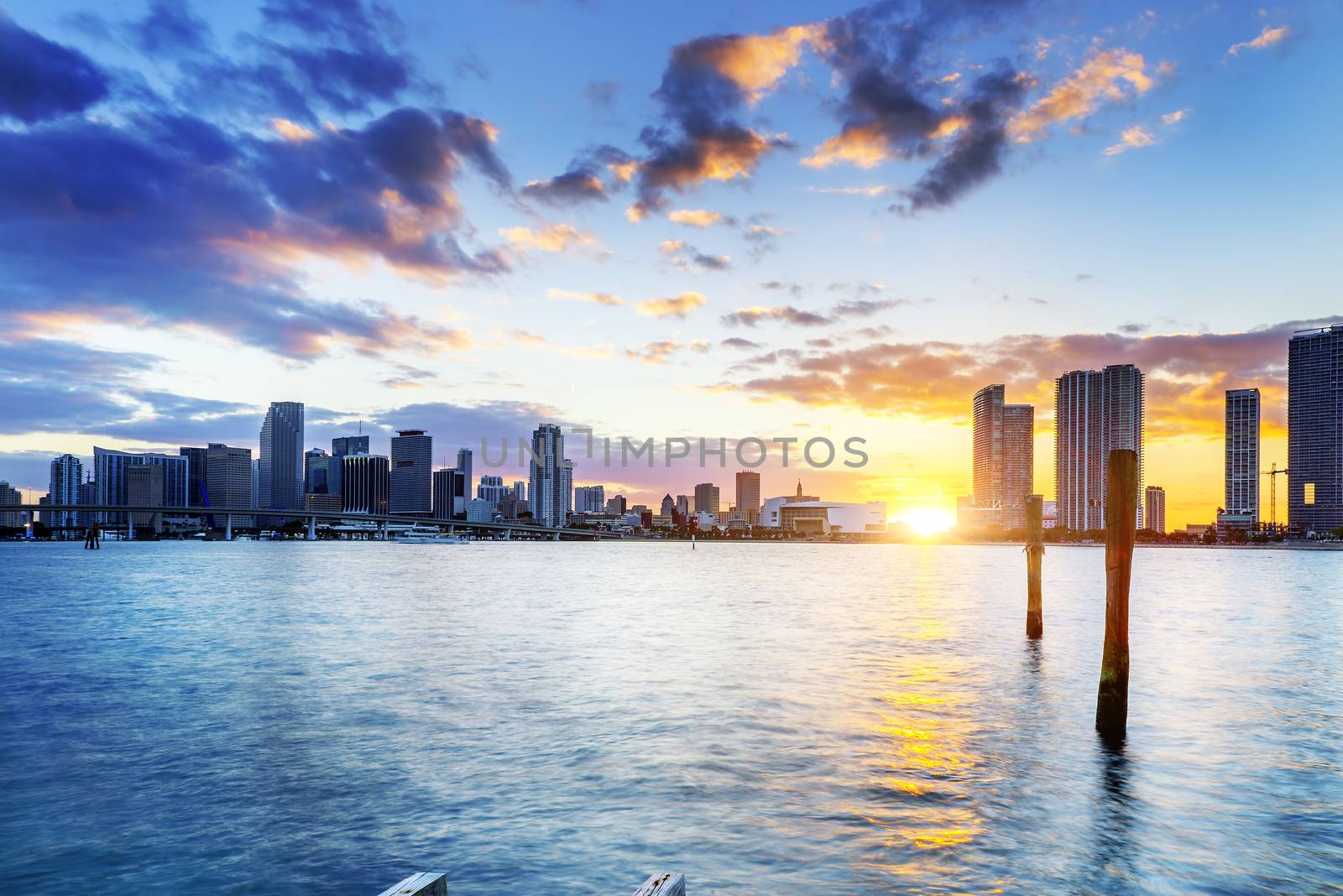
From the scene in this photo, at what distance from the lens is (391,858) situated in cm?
1205

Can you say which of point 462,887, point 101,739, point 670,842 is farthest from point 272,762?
point 670,842

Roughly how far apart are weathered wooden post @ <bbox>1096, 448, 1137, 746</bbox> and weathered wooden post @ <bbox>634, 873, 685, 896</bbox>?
675 inches

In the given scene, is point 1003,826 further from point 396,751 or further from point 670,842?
point 396,751

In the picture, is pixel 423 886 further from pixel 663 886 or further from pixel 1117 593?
pixel 1117 593

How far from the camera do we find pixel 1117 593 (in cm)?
1948

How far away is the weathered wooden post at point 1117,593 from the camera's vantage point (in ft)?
64.1

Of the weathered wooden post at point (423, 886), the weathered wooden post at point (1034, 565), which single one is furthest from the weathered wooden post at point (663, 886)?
the weathered wooden post at point (1034, 565)

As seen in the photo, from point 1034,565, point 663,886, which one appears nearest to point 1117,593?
point 663,886

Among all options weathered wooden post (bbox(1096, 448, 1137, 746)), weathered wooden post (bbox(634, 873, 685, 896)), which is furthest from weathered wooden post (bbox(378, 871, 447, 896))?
weathered wooden post (bbox(1096, 448, 1137, 746))

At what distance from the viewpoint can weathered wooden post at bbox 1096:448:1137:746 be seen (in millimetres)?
19531

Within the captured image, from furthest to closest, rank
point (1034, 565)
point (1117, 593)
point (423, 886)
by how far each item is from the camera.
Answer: point (1034, 565)
point (1117, 593)
point (423, 886)

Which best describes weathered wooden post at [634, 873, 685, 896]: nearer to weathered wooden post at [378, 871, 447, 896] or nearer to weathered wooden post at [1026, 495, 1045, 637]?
weathered wooden post at [378, 871, 447, 896]

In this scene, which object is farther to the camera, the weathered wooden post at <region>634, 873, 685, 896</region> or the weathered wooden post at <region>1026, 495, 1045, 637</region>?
the weathered wooden post at <region>1026, 495, 1045, 637</region>

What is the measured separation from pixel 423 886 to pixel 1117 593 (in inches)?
738
